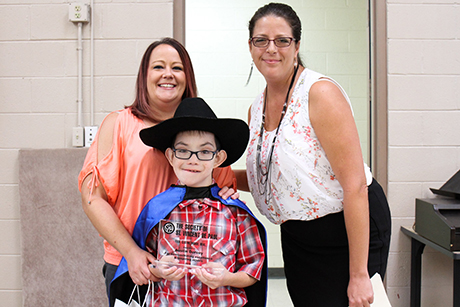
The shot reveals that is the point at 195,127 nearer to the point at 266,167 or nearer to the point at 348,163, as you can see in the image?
the point at 266,167

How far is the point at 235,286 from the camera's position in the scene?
116cm

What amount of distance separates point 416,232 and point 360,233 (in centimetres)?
127

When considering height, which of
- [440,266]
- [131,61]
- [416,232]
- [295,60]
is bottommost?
[440,266]

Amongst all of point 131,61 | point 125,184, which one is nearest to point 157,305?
point 125,184

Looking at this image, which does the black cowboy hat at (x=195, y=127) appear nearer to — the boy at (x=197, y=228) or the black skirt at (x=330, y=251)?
the boy at (x=197, y=228)

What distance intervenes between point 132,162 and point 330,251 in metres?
0.81

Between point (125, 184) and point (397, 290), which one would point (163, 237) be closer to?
point (125, 184)

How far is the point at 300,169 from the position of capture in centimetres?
131

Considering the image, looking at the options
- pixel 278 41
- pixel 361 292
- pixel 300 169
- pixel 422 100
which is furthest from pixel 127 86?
pixel 422 100

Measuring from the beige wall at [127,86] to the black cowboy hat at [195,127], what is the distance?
1.25 meters

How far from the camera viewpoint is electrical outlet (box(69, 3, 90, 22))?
232cm

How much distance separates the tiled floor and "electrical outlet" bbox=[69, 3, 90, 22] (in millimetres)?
2417

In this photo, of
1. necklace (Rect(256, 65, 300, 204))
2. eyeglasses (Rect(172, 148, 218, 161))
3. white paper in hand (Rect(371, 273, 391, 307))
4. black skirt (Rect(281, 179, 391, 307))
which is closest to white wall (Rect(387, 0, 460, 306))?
black skirt (Rect(281, 179, 391, 307))

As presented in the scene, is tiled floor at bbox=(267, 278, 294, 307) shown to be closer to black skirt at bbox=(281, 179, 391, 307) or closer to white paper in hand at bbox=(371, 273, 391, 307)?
black skirt at bbox=(281, 179, 391, 307)
